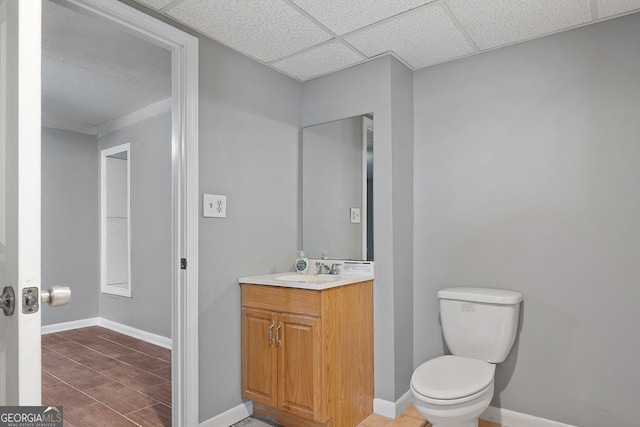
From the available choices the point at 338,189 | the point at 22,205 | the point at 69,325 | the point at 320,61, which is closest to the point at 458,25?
the point at 320,61

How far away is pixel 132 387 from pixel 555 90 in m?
3.32

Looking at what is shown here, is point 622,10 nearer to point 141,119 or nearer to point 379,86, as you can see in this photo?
point 379,86

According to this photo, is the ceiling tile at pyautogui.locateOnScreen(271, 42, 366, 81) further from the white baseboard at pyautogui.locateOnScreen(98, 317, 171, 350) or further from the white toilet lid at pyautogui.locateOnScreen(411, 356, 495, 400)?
the white baseboard at pyautogui.locateOnScreen(98, 317, 171, 350)

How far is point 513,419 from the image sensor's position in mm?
2260

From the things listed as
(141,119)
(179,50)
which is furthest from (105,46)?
(141,119)

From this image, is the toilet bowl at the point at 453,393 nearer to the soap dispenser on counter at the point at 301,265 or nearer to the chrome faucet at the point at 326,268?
the chrome faucet at the point at 326,268

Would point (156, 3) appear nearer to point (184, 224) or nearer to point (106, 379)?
point (184, 224)

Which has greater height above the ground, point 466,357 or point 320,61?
point 320,61

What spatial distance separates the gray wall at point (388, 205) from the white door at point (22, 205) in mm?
1893

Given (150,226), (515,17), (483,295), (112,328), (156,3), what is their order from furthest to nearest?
1. (112,328)
2. (150,226)
3. (483,295)
4. (515,17)
5. (156,3)

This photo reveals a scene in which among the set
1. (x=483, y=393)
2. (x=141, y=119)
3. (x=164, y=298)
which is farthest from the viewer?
(x=141, y=119)

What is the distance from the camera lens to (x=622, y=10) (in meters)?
1.96

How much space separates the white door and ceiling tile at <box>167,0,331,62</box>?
1224 mm

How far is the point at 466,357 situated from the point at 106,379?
257 centimetres
